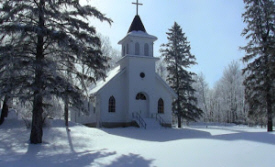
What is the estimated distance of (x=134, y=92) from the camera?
25125 millimetres

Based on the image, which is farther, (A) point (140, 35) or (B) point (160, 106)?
(B) point (160, 106)

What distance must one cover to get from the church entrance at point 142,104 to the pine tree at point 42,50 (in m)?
12.1

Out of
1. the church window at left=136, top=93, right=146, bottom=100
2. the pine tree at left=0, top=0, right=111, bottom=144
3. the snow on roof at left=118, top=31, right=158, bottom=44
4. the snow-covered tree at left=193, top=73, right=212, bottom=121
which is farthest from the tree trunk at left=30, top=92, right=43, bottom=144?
the snow-covered tree at left=193, top=73, right=212, bottom=121

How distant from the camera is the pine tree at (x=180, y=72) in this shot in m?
29.3

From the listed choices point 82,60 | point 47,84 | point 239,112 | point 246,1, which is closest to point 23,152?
point 47,84

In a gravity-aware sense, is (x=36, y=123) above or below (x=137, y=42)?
below

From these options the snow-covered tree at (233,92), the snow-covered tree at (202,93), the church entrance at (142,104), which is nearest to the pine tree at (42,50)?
the church entrance at (142,104)

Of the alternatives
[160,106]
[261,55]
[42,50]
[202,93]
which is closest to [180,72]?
[160,106]

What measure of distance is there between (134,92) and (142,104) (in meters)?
1.47

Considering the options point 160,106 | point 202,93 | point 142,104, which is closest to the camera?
point 142,104

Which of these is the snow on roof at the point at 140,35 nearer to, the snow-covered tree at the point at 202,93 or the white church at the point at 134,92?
the white church at the point at 134,92

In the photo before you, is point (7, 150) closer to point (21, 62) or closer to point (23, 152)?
point (23, 152)

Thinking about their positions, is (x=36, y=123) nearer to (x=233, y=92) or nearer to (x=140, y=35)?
(x=140, y=35)

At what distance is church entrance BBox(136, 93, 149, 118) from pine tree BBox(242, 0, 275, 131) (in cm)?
902
